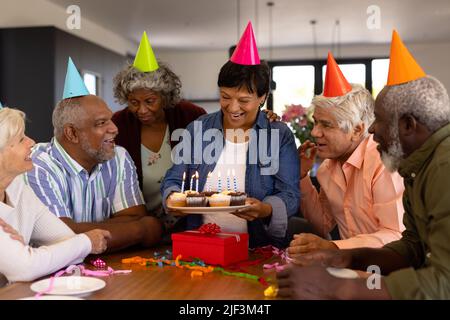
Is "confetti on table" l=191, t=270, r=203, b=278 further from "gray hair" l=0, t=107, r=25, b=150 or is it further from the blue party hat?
the blue party hat

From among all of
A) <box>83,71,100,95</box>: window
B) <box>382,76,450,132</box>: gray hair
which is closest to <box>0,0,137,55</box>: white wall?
<box>83,71,100,95</box>: window

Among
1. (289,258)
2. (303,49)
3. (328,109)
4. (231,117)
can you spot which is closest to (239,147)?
(231,117)

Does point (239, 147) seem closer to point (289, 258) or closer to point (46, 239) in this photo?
point (289, 258)

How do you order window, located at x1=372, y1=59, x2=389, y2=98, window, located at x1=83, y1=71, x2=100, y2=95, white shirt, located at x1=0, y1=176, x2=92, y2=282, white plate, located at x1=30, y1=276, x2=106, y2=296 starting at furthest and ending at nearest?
window, located at x1=372, y1=59, x2=389, y2=98, window, located at x1=83, y1=71, x2=100, y2=95, white shirt, located at x1=0, y1=176, x2=92, y2=282, white plate, located at x1=30, y1=276, x2=106, y2=296

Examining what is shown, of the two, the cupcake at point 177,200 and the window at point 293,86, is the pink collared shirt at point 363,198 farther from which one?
the window at point 293,86

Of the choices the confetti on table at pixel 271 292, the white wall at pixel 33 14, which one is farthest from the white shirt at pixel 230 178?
the white wall at pixel 33 14

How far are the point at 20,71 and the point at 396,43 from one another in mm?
4852

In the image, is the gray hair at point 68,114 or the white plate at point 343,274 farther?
the gray hair at point 68,114

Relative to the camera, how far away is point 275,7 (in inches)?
274

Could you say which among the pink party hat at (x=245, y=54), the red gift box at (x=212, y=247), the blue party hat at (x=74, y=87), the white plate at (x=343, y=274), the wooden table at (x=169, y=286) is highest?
the pink party hat at (x=245, y=54)

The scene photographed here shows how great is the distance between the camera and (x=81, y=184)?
2.21 meters

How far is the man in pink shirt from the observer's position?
77.4 inches

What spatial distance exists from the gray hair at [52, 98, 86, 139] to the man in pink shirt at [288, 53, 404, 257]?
0.98 m

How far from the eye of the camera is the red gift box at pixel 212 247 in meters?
1.81
